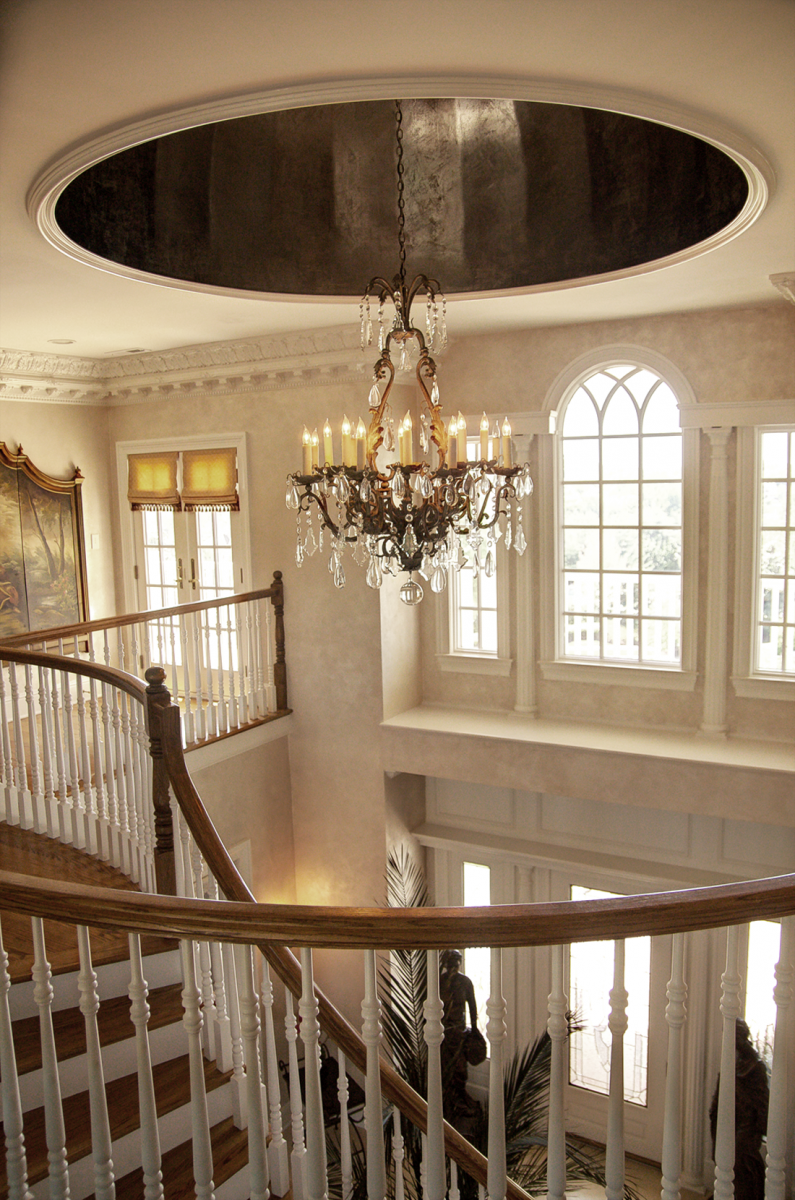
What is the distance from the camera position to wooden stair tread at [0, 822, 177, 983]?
10.4 feet

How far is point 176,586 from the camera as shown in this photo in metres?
7.83

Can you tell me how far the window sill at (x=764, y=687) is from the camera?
18.5 ft

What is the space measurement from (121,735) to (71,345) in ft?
12.8

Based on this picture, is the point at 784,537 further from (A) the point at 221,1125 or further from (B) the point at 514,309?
(A) the point at 221,1125

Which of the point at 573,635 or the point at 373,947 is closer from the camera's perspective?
the point at 373,947

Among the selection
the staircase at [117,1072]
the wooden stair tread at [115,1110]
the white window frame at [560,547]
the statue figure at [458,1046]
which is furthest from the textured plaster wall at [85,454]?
the wooden stair tread at [115,1110]

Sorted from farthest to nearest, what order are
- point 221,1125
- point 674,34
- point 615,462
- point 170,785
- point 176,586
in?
point 176,586 → point 615,462 → point 170,785 → point 221,1125 → point 674,34

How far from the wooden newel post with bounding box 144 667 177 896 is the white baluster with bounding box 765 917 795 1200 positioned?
2444 mm

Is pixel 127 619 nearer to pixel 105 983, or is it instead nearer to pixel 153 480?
pixel 153 480

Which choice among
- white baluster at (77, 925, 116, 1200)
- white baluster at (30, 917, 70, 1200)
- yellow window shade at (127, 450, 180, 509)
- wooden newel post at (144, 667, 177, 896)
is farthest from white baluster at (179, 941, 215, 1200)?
yellow window shade at (127, 450, 180, 509)

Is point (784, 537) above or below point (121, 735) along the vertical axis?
above

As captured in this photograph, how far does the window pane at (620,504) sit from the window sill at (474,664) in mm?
1327

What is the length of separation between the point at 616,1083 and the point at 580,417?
533 centimetres

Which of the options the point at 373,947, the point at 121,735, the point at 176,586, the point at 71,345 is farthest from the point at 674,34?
the point at 176,586
